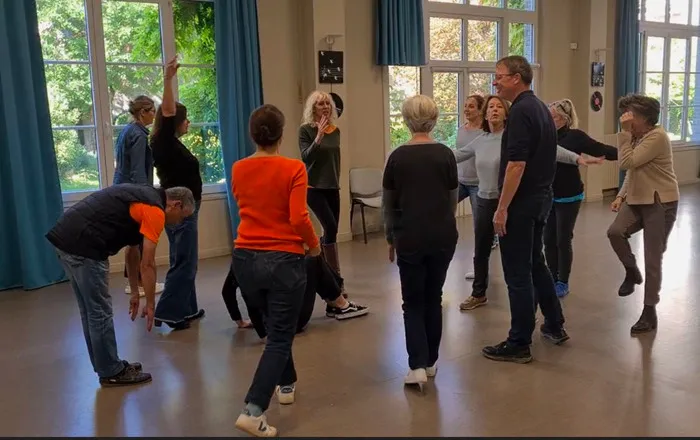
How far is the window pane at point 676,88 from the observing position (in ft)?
33.0

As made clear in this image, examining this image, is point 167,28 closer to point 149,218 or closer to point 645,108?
point 149,218

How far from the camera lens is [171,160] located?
369cm

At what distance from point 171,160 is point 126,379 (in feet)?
4.15

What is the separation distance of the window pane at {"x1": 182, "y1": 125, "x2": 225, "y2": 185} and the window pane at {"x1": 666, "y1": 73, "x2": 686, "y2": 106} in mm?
7455

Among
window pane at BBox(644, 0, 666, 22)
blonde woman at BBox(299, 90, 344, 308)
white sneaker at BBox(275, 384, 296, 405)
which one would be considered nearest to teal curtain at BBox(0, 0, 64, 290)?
blonde woman at BBox(299, 90, 344, 308)

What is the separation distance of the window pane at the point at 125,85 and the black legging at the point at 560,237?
3582 millimetres

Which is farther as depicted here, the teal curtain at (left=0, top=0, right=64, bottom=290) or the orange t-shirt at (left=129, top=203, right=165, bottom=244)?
the teal curtain at (left=0, top=0, right=64, bottom=290)

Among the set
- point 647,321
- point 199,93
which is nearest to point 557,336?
point 647,321

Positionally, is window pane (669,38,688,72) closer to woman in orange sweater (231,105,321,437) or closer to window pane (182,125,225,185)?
window pane (182,125,225,185)

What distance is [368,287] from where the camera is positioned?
4.79 metres

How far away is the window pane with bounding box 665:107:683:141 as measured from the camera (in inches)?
399

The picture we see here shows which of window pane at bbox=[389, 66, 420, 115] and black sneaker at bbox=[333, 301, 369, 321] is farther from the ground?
window pane at bbox=[389, 66, 420, 115]

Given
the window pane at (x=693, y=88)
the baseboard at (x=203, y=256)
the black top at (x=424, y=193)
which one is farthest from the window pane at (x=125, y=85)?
the window pane at (x=693, y=88)

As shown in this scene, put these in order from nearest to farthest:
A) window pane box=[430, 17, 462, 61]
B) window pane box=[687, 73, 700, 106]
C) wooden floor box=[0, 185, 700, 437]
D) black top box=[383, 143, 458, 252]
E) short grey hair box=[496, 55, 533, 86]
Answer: wooden floor box=[0, 185, 700, 437]
black top box=[383, 143, 458, 252]
short grey hair box=[496, 55, 533, 86]
window pane box=[430, 17, 462, 61]
window pane box=[687, 73, 700, 106]
